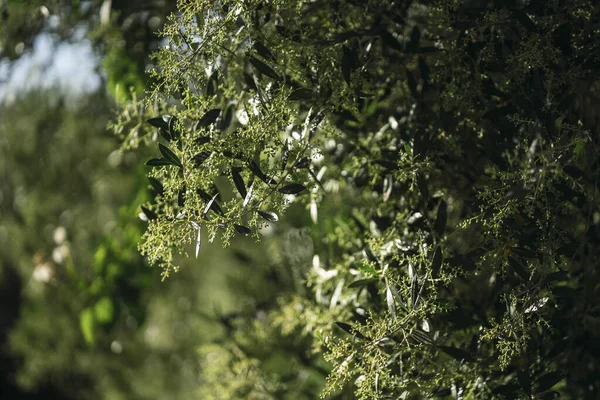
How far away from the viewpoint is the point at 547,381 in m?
0.63

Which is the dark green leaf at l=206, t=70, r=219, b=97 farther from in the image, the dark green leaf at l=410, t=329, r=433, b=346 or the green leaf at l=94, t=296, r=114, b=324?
the green leaf at l=94, t=296, r=114, b=324

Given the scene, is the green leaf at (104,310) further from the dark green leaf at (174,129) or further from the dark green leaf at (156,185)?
the dark green leaf at (174,129)

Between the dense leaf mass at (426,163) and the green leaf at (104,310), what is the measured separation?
0.46 metres

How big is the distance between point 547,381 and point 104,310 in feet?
2.59

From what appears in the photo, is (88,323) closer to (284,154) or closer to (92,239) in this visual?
(284,154)

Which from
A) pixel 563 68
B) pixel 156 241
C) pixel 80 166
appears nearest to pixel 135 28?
pixel 156 241

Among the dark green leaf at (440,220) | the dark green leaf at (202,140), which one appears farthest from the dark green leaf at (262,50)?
the dark green leaf at (440,220)

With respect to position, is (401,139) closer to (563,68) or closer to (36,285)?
(563,68)

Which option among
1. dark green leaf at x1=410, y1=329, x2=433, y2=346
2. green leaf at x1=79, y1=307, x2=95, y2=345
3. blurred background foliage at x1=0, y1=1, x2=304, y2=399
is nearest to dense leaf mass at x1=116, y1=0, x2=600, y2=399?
dark green leaf at x1=410, y1=329, x2=433, y2=346

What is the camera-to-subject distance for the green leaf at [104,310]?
1.15m

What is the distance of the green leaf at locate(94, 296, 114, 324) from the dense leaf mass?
0.46 metres

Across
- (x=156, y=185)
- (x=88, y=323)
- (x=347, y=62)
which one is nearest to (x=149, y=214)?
(x=156, y=185)

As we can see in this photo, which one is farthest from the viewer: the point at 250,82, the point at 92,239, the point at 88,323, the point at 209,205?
the point at 92,239

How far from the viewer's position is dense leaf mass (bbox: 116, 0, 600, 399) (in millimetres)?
583
